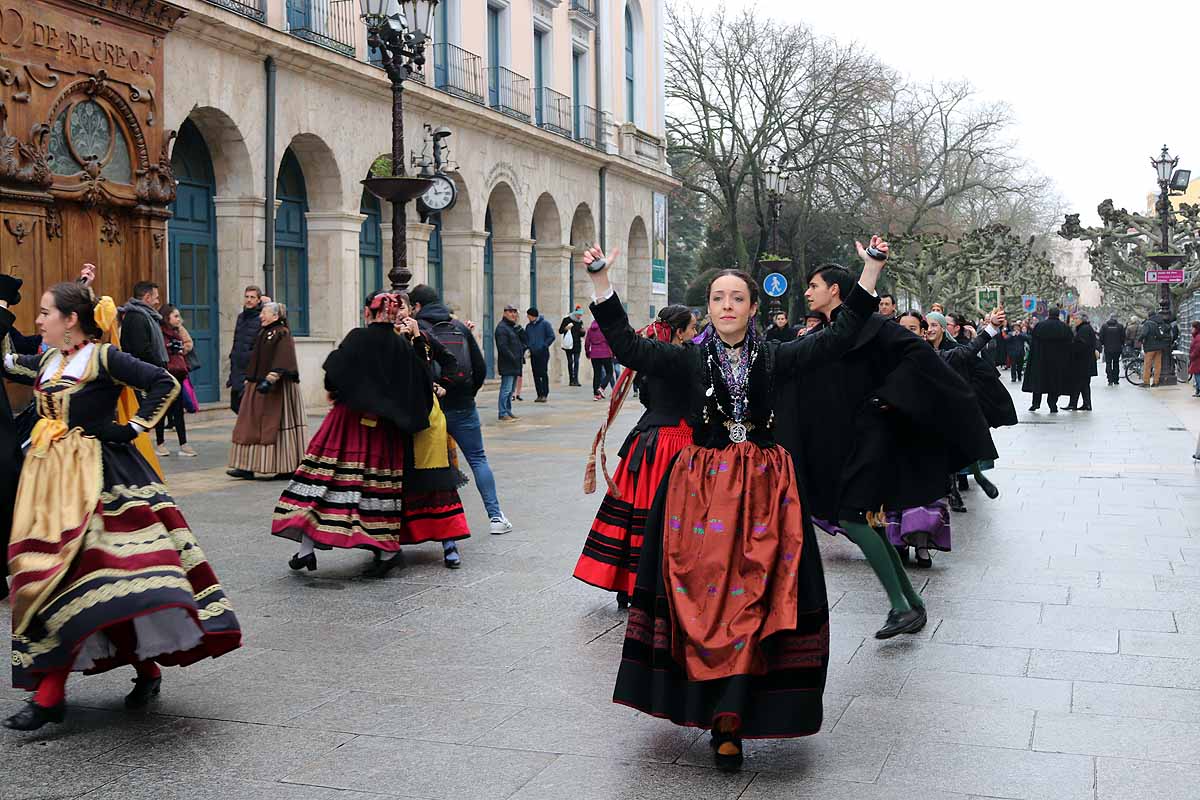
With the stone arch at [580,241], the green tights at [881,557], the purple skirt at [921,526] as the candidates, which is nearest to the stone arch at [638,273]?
the stone arch at [580,241]

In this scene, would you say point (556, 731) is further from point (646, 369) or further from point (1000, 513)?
point (1000, 513)

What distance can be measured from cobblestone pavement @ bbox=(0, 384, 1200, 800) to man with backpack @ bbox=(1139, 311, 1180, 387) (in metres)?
24.5

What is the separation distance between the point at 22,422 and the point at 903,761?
394 centimetres

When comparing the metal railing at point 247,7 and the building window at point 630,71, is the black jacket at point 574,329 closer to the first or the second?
the building window at point 630,71

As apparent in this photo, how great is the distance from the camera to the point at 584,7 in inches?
1330

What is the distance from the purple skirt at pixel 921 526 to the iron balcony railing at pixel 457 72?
1900cm

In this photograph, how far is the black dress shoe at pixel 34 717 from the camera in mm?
5164

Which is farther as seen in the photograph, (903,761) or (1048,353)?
(1048,353)

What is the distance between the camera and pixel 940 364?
6.99 metres

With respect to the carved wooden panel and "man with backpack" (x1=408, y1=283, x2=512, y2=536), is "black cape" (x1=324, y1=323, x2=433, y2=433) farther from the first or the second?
the carved wooden panel

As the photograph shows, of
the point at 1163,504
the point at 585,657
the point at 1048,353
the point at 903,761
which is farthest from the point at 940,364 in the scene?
the point at 1048,353

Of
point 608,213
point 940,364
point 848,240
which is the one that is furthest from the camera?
point 848,240

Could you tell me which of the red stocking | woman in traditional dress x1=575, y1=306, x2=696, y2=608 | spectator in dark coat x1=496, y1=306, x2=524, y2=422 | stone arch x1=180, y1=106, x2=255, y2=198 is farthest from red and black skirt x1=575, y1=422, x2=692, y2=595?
stone arch x1=180, y1=106, x2=255, y2=198

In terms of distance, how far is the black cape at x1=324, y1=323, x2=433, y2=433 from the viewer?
8.17 meters
